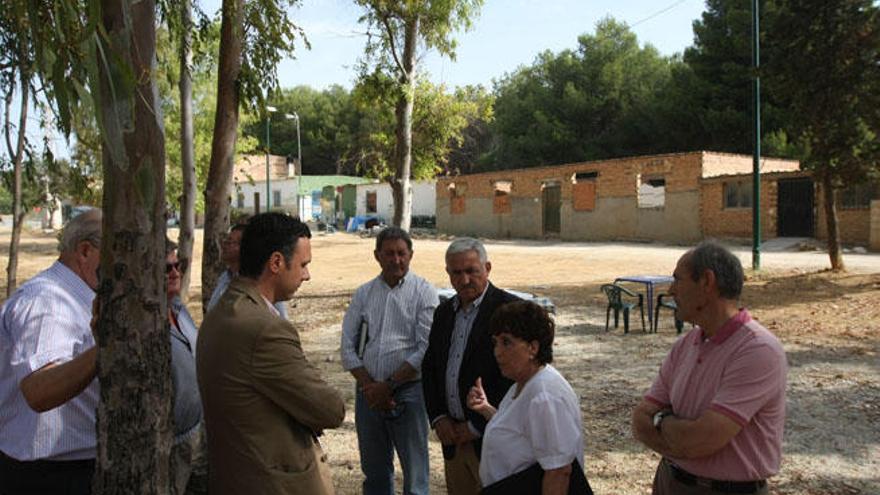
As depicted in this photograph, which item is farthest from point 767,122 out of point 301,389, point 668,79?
point 301,389

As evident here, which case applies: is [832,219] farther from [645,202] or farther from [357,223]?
[357,223]

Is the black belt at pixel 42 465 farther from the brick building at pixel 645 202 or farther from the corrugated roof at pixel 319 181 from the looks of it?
the corrugated roof at pixel 319 181

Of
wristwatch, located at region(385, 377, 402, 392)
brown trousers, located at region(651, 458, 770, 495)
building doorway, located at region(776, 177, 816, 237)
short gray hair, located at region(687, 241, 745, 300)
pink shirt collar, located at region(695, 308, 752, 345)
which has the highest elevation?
building doorway, located at region(776, 177, 816, 237)

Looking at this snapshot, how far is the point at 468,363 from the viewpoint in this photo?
3.31m

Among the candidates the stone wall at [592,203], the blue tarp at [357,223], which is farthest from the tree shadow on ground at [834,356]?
the blue tarp at [357,223]

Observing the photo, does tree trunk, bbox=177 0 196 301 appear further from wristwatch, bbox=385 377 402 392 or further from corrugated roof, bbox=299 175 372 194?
corrugated roof, bbox=299 175 372 194

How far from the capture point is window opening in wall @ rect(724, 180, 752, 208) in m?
27.2

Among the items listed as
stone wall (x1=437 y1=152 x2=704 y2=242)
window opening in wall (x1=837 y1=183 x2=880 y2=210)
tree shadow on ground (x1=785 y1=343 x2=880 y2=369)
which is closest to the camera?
tree shadow on ground (x1=785 y1=343 x2=880 y2=369)

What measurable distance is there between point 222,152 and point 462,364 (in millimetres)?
2996

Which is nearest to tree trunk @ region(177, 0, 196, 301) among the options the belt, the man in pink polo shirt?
the man in pink polo shirt

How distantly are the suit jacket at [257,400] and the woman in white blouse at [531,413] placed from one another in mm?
656

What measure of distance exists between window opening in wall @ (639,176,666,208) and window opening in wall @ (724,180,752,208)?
3.65m

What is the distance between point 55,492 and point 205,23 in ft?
17.4

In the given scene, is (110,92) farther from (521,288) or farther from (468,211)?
(468,211)
